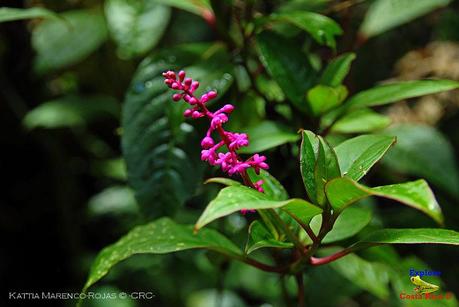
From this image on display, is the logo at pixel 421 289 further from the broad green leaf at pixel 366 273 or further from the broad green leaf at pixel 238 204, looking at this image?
the broad green leaf at pixel 238 204

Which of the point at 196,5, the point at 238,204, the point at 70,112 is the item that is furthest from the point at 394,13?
the point at 70,112

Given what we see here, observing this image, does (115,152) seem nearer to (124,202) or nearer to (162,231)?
(124,202)

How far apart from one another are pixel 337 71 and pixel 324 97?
0.06 m

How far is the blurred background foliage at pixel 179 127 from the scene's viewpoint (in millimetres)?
1011

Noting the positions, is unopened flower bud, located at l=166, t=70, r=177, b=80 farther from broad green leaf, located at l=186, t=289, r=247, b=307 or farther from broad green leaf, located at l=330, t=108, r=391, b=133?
broad green leaf, located at l=186, t=289, r=247, b=307

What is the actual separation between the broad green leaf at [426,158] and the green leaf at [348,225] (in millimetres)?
351

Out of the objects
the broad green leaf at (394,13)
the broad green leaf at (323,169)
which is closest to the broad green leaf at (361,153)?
the broad green leaf at (323,169)

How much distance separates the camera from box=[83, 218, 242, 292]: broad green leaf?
0.79 metres

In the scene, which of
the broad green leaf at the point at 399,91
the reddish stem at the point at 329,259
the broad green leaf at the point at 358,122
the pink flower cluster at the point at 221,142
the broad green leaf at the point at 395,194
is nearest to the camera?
the broad green leaf at the point at 395,194

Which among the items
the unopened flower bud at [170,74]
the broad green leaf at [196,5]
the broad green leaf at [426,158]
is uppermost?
the broad green leaf at [196,5]

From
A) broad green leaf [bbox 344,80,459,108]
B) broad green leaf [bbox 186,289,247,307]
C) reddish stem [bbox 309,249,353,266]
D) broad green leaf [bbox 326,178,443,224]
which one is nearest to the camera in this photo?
broad green leaf [bbox 326,178,443,224]

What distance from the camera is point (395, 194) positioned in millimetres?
566

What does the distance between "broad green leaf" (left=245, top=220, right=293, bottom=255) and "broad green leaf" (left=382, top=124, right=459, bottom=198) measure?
0.56m

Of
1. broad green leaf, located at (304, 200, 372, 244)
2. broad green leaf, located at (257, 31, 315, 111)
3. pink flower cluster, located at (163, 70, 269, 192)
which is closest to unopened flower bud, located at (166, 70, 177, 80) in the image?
pink flower cluster, located at (163, 70, 269, 192)
